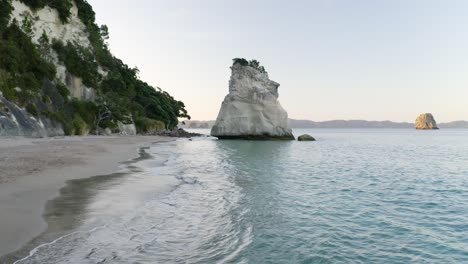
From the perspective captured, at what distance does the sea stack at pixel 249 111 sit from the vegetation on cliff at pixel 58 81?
20762 mm

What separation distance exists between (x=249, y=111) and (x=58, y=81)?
36.3 metres

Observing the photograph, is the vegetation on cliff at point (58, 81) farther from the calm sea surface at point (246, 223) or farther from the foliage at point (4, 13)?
the calm sea surface at point (246, 223)

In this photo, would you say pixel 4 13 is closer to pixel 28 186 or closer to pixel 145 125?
pixel 145 125

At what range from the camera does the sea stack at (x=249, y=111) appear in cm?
7188

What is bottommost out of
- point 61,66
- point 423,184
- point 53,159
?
point 423,184

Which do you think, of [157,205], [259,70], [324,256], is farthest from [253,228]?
[259,70]

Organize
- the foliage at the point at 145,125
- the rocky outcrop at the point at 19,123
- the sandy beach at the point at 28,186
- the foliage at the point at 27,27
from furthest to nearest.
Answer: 1. the foliage at the point at 145,125
2. the foliage at the point at 27,27
3. the rocky outcrop at the point at 19,123
4. the sandy beach at the point at 28,186

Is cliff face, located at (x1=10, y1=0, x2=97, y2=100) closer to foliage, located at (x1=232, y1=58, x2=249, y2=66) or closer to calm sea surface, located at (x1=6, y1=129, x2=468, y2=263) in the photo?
foliage, located at (x1=232, y1=58, x2=249, y2=66)

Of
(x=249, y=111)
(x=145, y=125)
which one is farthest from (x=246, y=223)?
(x=145, y=125)

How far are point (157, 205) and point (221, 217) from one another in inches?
95.7

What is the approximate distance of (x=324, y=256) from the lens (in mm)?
7809

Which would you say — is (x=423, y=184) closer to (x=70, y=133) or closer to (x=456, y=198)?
(x=456, y=198)

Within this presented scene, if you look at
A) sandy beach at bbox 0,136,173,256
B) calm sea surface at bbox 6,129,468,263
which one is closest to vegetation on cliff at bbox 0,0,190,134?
sandy beach at bbox 0,136,173,256

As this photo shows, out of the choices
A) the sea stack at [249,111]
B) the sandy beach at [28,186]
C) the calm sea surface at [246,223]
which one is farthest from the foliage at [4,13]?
the sea stack at [249,111]
